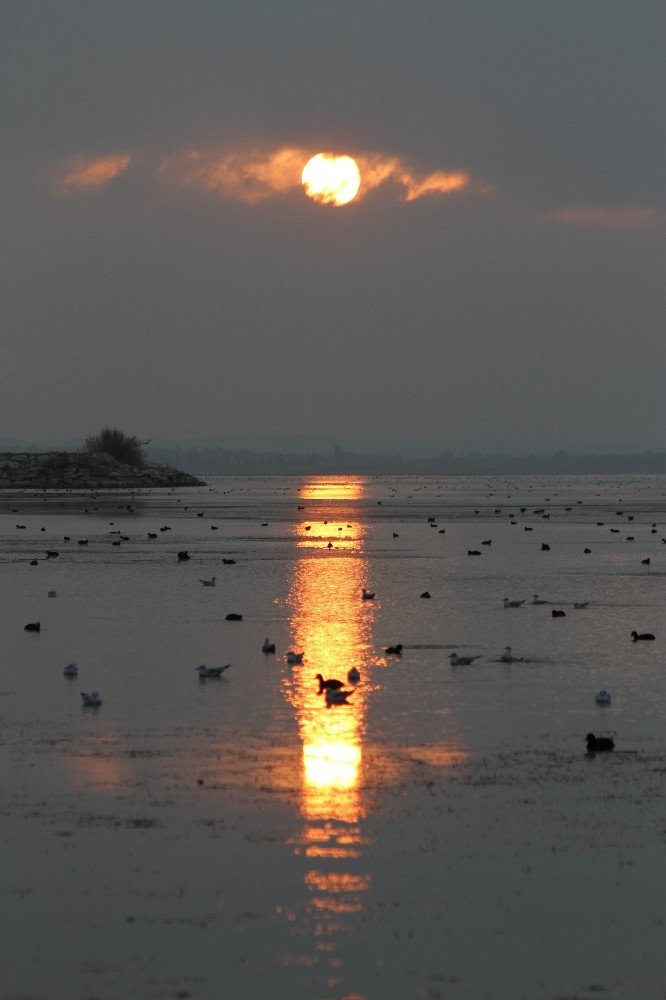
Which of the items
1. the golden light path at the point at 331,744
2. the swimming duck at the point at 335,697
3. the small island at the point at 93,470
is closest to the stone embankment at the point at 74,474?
the small island at the point at 93,470

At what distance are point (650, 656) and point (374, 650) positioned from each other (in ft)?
17.0

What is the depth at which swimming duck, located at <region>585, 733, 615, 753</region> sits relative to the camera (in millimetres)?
16469

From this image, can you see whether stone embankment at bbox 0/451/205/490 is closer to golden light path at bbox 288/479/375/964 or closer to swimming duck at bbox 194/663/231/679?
golden light path at bbox 288/479/375/964

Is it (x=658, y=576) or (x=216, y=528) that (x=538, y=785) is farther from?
(x=216, y=528)

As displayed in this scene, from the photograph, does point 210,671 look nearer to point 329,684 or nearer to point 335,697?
point 329,684

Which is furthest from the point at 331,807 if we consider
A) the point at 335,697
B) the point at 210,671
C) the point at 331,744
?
the point at 210,671

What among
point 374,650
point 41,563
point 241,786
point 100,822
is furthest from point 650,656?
point 41,563

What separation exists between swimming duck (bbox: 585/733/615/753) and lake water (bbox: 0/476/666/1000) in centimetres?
28

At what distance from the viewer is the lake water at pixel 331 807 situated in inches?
395

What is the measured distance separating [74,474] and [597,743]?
163m

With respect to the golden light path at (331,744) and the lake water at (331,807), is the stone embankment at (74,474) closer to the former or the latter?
the golden light path at (331,744)

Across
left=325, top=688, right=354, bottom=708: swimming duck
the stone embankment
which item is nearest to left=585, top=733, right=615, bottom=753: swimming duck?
left=325, top=688, right=354, bottom=708: swimming duck

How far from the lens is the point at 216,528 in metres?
72.6

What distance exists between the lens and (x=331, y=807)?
1382cm
